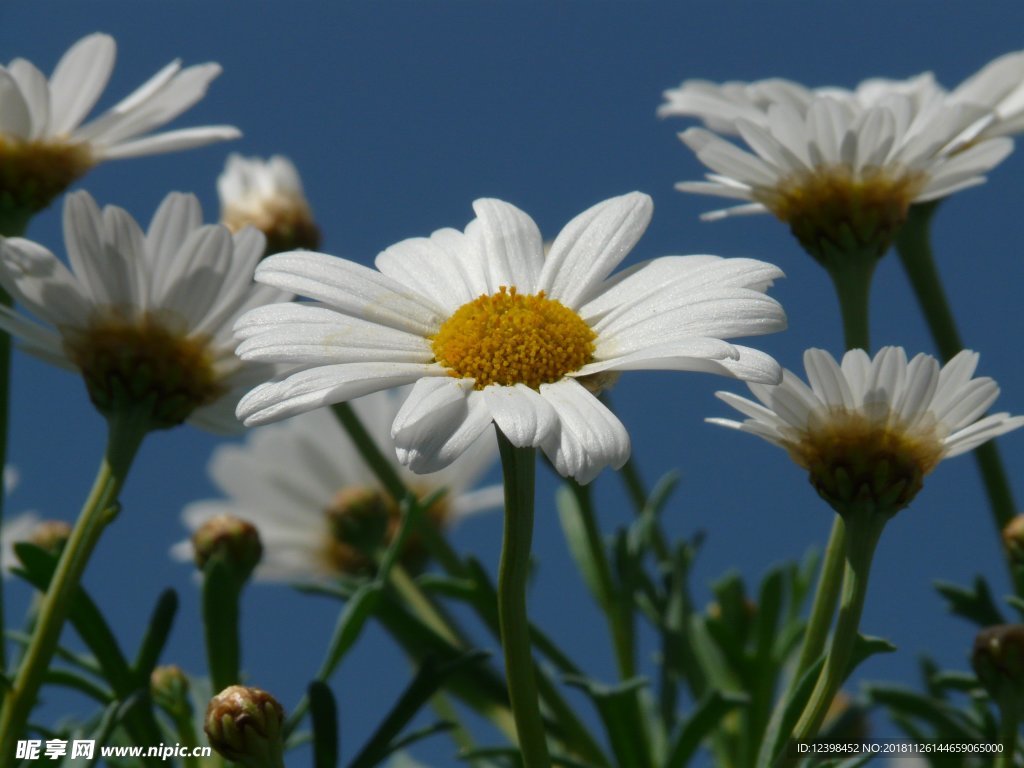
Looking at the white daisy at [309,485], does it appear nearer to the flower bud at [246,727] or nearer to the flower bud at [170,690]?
the flower bud at [170,690]

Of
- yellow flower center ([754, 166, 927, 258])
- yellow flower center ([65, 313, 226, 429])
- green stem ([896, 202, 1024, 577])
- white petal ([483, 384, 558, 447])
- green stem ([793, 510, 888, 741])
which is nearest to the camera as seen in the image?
white petal ([483, 384, 558, 447])

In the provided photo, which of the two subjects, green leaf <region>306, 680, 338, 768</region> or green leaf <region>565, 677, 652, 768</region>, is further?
green leaf <region>565, 677, 652, 768</region>

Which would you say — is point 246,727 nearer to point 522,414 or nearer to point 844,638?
point 522,414

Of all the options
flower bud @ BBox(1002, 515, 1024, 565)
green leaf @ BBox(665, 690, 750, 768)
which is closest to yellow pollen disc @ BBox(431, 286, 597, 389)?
green leaf @ BBox(665, 690, 750, 768)

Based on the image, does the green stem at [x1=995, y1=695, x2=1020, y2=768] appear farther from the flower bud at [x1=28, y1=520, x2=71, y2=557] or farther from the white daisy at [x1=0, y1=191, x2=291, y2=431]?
the flower bud at [x1=28, y1=520, x2=71, y2=557]

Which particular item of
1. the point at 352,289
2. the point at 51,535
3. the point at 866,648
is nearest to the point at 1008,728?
the point at 866,648

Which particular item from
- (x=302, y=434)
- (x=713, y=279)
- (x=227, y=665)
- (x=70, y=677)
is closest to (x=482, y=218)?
(x=713, y=279)

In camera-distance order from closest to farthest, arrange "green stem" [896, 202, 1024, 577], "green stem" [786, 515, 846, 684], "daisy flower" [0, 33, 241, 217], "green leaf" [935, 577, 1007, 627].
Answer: "green stem" [786, 515, 846, 684], "daisy flower" [0, 33, 241, 217], "green leaf" [935, 577, 1007, 627], "green stem" [896, 202, 1024, 577]
